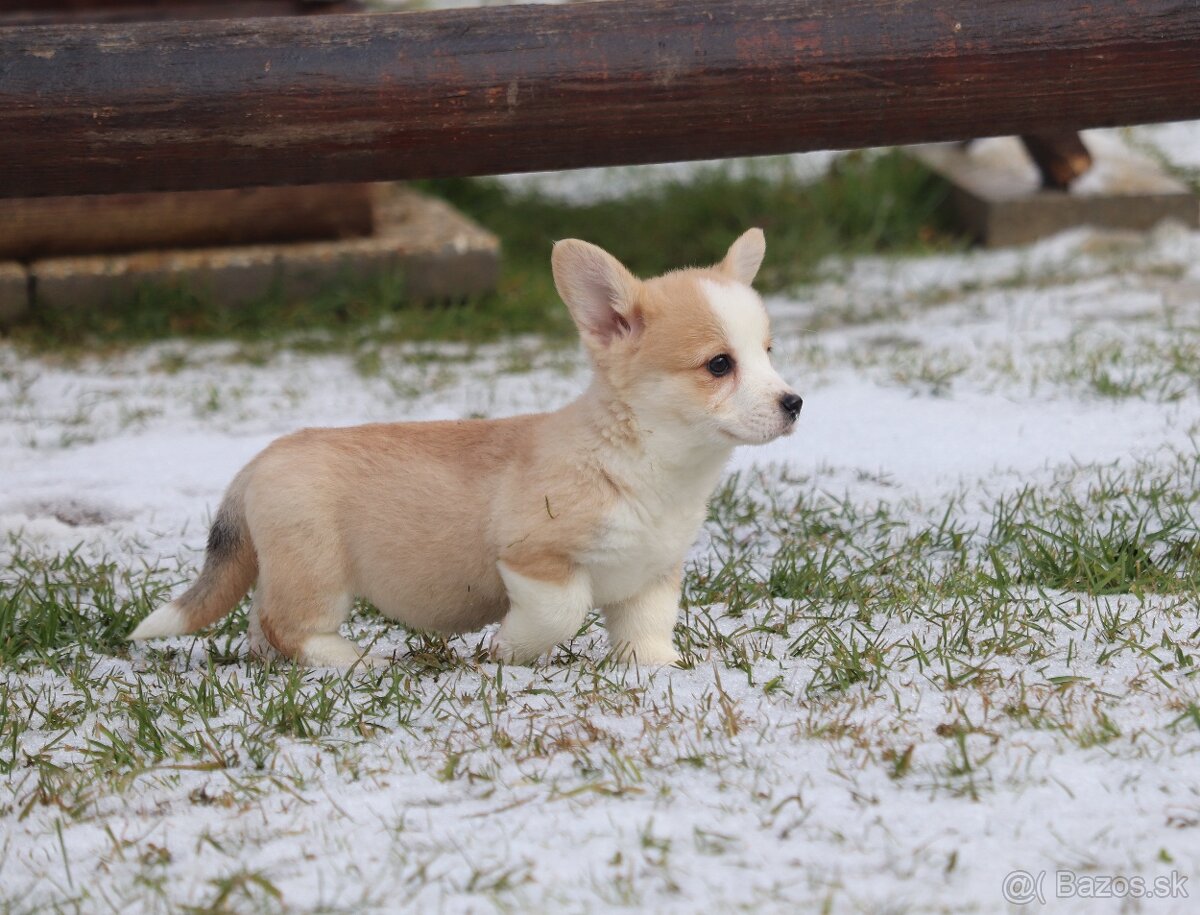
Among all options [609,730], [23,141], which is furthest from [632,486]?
[23,141]

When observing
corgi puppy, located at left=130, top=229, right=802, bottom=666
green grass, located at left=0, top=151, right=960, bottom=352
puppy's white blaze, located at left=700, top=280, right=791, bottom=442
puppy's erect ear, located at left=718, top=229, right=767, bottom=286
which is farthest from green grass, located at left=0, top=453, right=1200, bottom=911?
green grass, located at left=0, top=151, right=960, bottom=352

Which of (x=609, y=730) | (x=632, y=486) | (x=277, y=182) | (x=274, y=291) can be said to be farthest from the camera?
(x=274, y=291)

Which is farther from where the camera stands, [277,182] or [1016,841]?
[277,182]

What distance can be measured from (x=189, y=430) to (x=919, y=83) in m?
2.91

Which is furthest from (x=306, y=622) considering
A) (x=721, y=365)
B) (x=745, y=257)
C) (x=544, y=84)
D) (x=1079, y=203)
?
(x=1079, y=203)

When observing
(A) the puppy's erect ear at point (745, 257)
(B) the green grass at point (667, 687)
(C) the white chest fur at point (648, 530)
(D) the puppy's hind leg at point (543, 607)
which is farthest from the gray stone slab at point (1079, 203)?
(D) the puppy's hind leg at point (543, 607)

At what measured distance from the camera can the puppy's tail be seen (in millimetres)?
3445

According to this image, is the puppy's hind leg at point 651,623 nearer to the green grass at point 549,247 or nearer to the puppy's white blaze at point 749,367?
the puppy's white blaze at point 749,367

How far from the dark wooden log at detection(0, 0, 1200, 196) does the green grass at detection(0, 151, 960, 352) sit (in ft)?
9.12

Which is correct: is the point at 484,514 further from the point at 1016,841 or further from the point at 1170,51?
the point at 1170,51

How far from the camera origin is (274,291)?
7.15 m

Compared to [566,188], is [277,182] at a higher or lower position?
higher

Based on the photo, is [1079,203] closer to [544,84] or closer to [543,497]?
[544,84]

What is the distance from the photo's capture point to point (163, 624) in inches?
136
